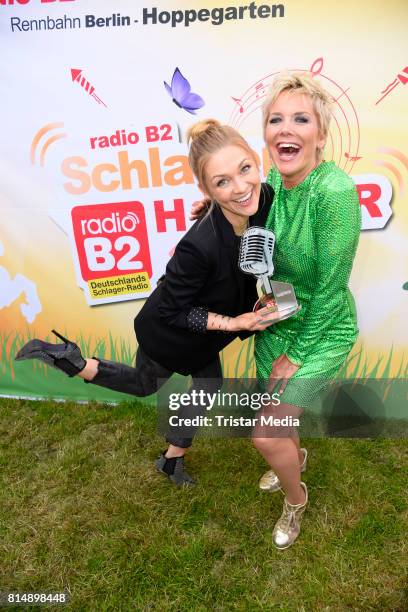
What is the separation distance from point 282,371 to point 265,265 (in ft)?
1.42

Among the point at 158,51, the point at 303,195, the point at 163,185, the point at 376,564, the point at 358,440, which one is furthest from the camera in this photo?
the point at 358,440

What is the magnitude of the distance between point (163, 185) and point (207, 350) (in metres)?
0.95

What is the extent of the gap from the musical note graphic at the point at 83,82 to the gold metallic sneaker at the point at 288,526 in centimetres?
202

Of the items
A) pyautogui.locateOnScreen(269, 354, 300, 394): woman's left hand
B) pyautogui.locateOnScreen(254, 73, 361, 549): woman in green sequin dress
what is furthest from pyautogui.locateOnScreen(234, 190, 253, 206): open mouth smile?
pyautogui.locateOnScreen(269, 354, 300, 394): woman's left hand

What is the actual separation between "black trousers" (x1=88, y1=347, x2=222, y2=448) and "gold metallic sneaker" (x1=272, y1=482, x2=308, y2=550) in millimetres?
537

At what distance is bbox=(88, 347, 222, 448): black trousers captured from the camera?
207 centimetres

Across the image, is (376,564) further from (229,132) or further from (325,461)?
(229,132)

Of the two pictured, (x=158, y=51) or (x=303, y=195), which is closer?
(x=303, y=195)

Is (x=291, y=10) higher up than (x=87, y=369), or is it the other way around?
(x=291, y=10)

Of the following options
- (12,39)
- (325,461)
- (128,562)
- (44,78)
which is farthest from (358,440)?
(12,39)

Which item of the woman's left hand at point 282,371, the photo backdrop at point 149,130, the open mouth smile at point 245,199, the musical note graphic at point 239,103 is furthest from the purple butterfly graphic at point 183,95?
the woman's left hand at point 282,371

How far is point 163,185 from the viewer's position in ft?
7.70

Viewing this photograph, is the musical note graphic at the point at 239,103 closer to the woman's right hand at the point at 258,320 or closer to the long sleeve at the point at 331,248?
the long sleeve at the point at 331,248

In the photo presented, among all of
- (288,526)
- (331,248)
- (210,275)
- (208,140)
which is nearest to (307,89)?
(208,140)
